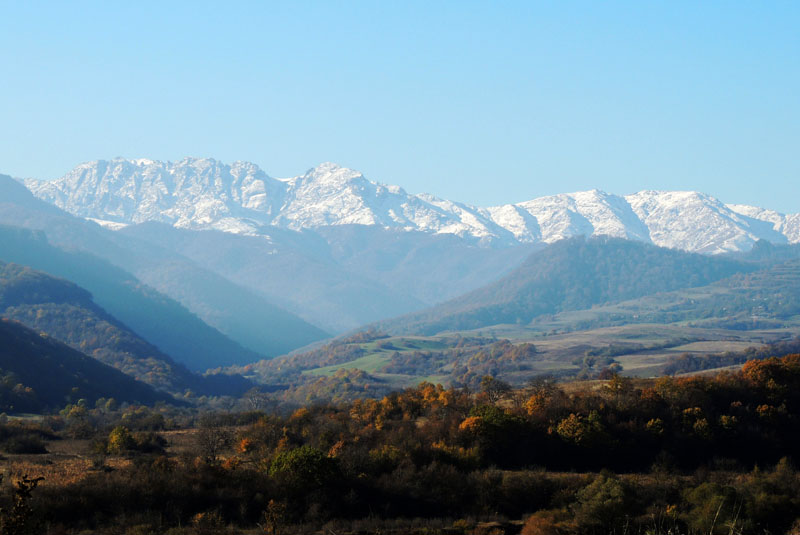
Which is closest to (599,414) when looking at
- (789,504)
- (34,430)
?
(789,504)

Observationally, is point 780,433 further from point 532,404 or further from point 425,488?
point 425,488

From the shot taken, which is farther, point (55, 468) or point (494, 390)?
point (494, 390)

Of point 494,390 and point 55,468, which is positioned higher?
point 494,390

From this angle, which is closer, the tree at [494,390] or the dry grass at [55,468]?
the dry grass at [55,468]

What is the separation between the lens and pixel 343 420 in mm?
107375

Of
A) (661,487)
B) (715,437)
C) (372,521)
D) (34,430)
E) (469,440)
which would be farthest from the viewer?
(34,430)

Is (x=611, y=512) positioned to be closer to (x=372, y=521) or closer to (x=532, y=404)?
(x=372, y=521)

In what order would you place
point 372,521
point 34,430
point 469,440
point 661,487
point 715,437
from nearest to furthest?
point 372,521, point 661,487, point 469,440, point 715,437, point 34,430

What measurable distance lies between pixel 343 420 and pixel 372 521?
1710 inches

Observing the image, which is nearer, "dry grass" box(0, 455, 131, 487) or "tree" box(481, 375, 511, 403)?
"dry grass" box(0, 455, 131, 487)

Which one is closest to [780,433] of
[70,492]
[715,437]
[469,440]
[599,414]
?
[715,437]

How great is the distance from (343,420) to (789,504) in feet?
185

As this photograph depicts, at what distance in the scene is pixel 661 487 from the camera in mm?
71188

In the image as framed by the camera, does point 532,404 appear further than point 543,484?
Yes
